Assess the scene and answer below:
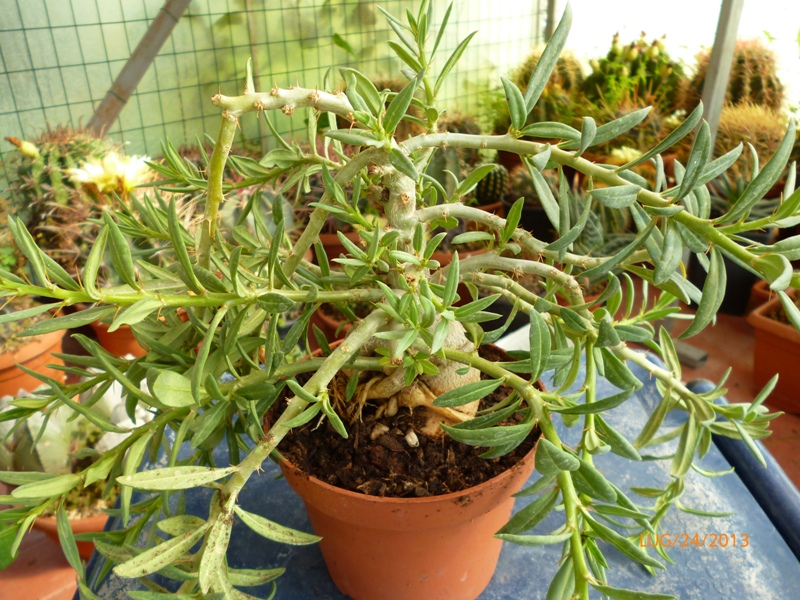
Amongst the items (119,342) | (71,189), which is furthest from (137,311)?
(71,189)

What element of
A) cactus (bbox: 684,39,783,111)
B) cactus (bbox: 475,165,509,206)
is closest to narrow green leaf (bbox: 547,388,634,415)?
cactus (bbox: 475,165,509,206)

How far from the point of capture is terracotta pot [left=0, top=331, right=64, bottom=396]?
4.84 ft

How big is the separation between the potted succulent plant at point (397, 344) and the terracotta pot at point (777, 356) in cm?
115

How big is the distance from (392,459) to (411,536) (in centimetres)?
8

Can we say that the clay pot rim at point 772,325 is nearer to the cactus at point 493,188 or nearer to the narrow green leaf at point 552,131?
the cactus at point 493,188

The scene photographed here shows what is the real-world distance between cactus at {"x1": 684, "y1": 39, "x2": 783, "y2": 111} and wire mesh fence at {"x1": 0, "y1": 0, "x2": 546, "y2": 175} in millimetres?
1206

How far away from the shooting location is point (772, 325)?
1.61m

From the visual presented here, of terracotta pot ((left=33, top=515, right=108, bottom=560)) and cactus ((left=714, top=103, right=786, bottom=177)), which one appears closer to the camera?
terracotta pot ((left=33, top=515, right=108, bottom=560))

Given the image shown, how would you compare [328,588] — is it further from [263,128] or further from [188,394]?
[263,128]

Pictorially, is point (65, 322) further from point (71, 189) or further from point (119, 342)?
point (71, 189)

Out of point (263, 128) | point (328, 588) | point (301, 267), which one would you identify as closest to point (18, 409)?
point (301, 267)

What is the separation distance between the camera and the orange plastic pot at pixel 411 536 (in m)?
0.58

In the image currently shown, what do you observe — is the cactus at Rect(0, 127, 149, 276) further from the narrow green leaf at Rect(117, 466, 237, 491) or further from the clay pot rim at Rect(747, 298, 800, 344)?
the clay pot rim at Rect(747, 298, 800, 344)
